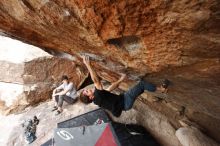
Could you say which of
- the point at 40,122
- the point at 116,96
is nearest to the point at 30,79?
the point at 40,122

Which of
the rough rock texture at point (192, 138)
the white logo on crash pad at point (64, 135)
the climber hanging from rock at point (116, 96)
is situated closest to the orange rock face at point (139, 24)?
the climber hanging from rock at point (116, 96)

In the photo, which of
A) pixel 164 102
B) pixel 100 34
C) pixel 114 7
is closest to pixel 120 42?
pixel 100 34

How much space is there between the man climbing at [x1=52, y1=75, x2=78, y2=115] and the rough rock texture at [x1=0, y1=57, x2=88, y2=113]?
206 centimetres

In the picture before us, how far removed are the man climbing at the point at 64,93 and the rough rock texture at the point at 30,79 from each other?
206 centimetres

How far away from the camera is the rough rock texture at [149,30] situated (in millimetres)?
2023

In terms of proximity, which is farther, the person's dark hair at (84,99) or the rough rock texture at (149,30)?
the person's dark hair at (84,99)

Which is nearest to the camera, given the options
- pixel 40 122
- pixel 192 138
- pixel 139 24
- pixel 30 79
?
pixel 139 24

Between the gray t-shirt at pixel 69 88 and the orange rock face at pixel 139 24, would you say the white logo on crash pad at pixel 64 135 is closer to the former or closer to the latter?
the orange rock face at pixel 139 24

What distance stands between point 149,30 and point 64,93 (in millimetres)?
5683

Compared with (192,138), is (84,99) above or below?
above

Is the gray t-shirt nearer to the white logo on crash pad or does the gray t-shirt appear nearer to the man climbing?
the man climbing

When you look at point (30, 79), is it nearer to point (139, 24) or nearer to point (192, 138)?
point (192, 138)

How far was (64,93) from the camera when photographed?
7.69 metres

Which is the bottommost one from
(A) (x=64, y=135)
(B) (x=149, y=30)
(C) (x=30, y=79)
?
(A) (x=64, y=135)
